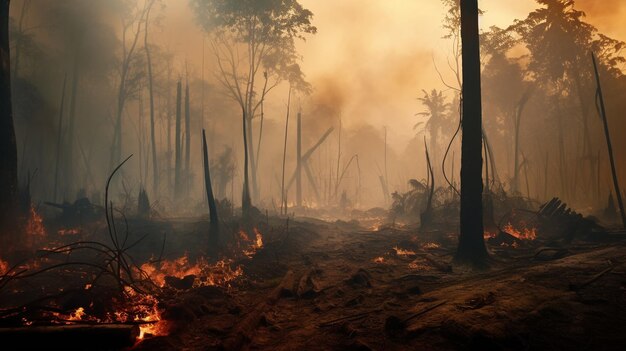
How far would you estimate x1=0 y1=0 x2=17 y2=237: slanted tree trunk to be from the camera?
9281 mm

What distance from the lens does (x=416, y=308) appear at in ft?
16.5

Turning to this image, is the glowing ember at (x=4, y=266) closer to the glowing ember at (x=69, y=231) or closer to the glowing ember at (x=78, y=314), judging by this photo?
the glowing ember at (x=69, y=231)

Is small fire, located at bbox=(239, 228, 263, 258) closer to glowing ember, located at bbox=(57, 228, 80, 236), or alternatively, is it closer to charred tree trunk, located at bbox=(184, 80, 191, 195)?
glowing ember, located at bbox=(57, 228, 80, 236)

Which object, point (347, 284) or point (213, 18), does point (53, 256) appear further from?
point (213, 18)

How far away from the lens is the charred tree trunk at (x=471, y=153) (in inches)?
319

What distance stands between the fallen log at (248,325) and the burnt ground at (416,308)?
19mm

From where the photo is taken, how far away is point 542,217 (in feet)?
42.1

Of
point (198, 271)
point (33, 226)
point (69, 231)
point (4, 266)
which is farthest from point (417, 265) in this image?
point (69, 231)

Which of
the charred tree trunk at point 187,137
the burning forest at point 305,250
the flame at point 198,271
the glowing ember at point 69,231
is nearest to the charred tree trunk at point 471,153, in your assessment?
the burning forest at point 305,250

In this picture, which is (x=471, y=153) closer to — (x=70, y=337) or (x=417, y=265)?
(x=417, y=265)

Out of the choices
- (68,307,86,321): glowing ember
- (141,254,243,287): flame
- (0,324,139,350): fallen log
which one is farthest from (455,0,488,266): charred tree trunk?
(68,307,86,321): glowing ember

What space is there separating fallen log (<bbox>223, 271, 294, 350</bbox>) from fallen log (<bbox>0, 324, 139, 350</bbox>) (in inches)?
49.4

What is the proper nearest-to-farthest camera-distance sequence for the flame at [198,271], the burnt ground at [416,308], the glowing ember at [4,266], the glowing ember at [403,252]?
1. the burnt ground at [416,308]
2. the glowing ember at [4,266]
3. the flame at [198,271]
4. the glowing ember at [403,252]

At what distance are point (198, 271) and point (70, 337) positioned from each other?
5.35 meters
